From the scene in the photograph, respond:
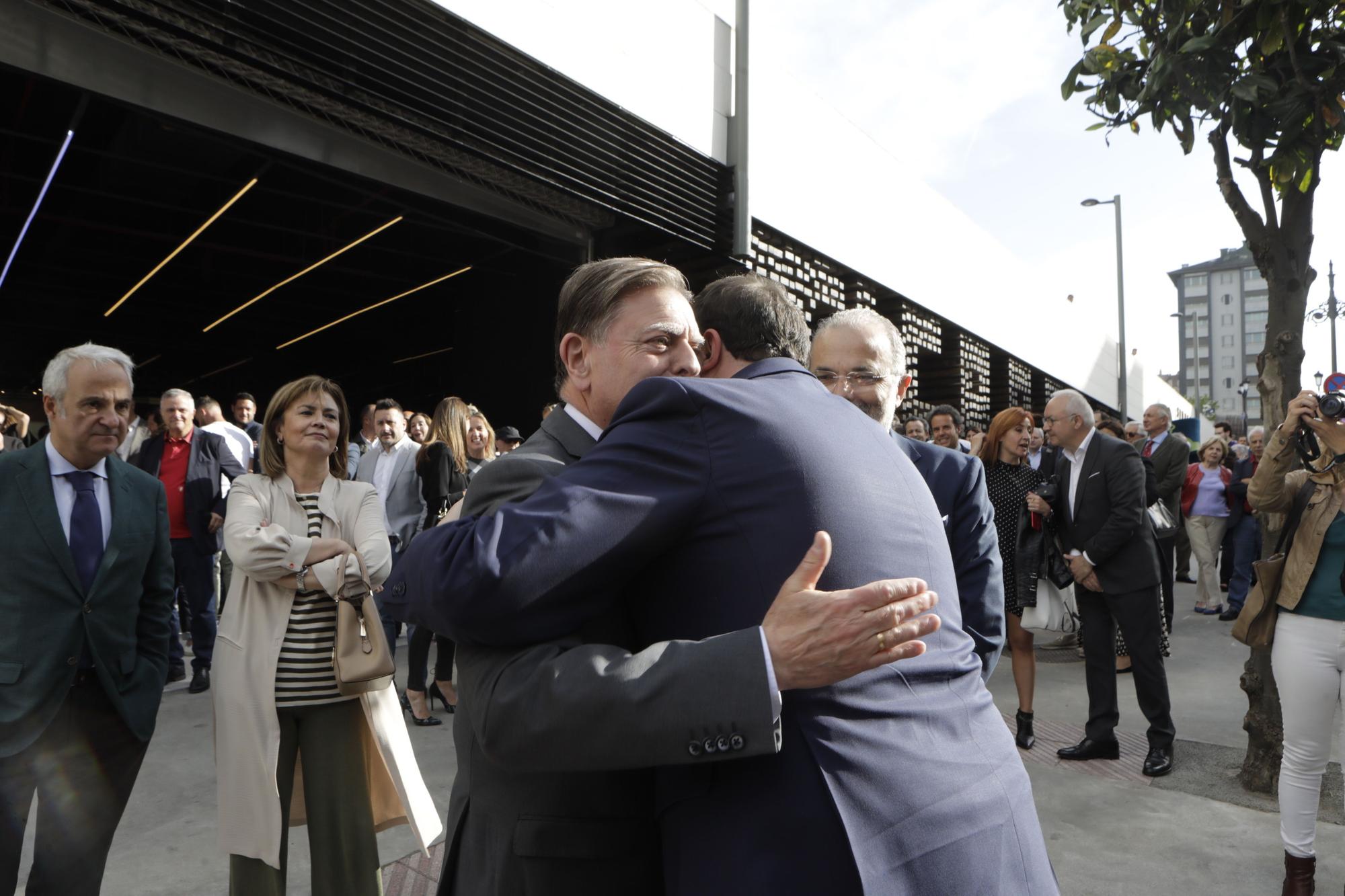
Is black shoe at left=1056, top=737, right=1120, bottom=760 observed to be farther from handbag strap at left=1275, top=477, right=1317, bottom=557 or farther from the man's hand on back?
the man's hand on back

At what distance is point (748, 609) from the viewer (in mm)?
1281

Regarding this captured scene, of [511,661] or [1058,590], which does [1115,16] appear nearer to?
[1058,590]

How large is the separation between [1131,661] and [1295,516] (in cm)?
182

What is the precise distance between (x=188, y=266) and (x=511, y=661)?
15.5 meters

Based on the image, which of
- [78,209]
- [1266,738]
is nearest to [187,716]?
[1266,738]

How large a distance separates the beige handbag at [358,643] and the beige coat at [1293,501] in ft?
11.3

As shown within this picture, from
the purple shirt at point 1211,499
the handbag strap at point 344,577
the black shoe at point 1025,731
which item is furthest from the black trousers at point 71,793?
the purple shirt at point 1211,499

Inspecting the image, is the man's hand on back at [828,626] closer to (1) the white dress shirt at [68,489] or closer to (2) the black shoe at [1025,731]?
(1) the white dress shirt at [68,489]

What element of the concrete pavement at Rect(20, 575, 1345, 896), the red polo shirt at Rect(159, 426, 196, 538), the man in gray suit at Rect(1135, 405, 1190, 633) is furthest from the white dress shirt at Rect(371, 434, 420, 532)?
the man in gray suit at Rect(1135, 405, 1190, 633)

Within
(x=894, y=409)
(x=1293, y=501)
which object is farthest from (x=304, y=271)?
(x=1293, y=501)

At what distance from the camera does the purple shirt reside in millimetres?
10773

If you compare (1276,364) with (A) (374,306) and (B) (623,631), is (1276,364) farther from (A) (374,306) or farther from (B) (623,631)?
(A) (374,306)

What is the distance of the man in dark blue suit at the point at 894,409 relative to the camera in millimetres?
2986

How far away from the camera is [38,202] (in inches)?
444
